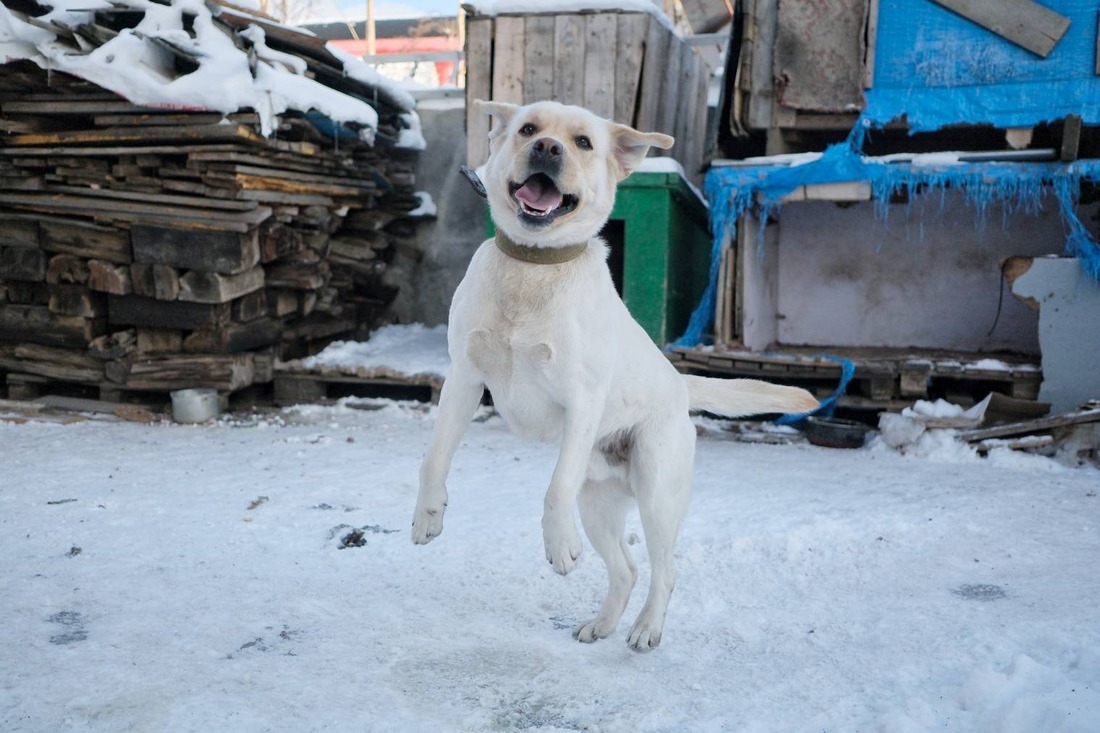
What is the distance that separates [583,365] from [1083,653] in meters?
1.93

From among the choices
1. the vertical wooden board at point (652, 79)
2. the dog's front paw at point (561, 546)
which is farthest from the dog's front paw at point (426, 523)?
the vertical wooden board at point (652, 79)

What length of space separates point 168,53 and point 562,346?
605cm

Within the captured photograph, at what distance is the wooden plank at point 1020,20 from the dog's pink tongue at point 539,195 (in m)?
5.67

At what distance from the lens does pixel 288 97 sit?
285 inches

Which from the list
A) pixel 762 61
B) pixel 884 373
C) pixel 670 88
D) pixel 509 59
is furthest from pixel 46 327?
pixel 884 373

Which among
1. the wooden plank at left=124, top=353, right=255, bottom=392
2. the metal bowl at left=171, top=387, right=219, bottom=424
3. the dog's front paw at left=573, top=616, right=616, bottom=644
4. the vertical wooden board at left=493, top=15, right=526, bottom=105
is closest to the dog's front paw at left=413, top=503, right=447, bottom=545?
the dog's front paw at left=573, top=616, right=616, bottom=644

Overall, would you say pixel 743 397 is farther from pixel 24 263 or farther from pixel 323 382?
pixel 24 263

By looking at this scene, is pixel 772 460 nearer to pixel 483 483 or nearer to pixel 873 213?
pixel 483 483

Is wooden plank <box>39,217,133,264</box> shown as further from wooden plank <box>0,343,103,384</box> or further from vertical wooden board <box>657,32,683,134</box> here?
vertical wooden board <box>657,32,683,134</box>

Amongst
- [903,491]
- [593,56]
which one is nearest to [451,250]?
[593,56]

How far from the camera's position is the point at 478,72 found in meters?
7.97

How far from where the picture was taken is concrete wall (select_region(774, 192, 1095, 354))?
8523 millimetres

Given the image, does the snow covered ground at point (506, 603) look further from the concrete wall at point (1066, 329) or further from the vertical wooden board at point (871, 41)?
the vertical wooden board at point (871, 41)

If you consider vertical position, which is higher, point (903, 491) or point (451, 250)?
point (451, 250)
